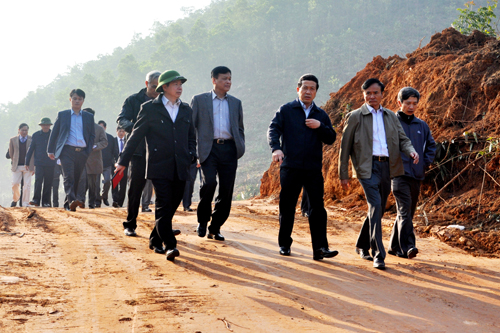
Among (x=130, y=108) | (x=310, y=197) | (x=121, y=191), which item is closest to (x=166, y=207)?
(x=310, y=197)

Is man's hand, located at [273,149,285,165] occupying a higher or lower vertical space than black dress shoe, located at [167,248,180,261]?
higher

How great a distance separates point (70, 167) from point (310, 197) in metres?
5.96

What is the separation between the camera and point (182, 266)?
493 cm

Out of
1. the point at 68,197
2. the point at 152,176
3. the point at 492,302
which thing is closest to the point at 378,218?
the point at 492,302

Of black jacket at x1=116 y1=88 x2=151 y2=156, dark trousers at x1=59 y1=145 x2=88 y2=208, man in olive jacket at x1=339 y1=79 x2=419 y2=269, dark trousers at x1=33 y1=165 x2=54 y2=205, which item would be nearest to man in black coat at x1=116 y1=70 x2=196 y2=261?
black jacket at x1=116 y1=88 x2=151 y2=156

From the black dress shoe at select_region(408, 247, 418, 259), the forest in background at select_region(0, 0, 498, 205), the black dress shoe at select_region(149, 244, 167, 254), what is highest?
the forest in background at select_region(0, 0, 498, 205)

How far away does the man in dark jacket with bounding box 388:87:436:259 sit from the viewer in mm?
5832

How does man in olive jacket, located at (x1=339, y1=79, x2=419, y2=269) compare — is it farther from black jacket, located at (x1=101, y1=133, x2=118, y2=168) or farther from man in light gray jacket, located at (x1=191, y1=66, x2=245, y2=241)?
black jacket, located at (x1=101, y1=133, x2=118, y2=168)

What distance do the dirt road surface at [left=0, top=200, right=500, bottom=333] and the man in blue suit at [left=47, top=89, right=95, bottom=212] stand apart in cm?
277

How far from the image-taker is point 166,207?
5340mm

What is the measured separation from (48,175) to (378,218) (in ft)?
35.5

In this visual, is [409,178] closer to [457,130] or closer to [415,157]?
[415,157]

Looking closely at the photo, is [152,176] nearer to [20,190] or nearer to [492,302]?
[492,302]

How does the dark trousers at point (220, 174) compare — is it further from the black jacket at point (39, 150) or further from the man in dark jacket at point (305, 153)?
the black jacket at point (39, 150)
